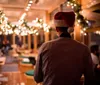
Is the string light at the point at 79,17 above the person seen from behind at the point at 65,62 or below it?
above

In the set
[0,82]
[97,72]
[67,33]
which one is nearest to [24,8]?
[0,82]

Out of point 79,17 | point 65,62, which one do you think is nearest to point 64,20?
point 65,62

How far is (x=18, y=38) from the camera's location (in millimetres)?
15422

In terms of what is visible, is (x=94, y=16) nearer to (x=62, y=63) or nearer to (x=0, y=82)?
(x=62, y=63)

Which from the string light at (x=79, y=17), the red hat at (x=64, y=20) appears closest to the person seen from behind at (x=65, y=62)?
the red hat at (x=64, y=20)

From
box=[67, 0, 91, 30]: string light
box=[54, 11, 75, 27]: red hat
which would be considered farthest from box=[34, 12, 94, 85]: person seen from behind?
box=[67, 0, 91, 30]: string light

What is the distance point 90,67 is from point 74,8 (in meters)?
3.47

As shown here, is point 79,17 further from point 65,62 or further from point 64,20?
point 65,62

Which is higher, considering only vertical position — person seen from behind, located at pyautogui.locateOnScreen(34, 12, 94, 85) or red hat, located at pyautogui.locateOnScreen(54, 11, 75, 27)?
red hat, located at pyautogui.locateOnScreen(54, 11, 75, 27)

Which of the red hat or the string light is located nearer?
the red hat

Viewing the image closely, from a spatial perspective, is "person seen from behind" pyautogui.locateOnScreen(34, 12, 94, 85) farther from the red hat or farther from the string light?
the string light

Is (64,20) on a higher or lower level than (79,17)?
lower

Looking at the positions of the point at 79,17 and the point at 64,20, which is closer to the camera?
the point at 64,20

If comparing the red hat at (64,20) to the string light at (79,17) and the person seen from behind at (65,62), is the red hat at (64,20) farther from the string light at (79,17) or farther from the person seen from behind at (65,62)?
the string light at (79,17)
